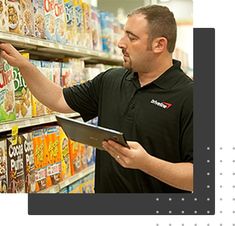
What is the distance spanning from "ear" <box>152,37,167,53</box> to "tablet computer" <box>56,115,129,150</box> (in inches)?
23.7

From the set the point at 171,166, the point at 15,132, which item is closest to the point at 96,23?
the point at 15,132

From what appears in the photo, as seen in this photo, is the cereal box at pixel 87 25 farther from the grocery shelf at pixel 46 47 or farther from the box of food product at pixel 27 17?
the box of food product at pixel 27 17

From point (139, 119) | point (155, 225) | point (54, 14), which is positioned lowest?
point (155, 225)

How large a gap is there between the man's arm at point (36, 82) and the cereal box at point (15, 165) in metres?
0.22

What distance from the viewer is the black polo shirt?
1986mm

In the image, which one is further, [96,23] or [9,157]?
[96,23]

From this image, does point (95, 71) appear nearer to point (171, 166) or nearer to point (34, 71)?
point (34, 71)

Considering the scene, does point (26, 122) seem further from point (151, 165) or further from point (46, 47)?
point (151, 165)

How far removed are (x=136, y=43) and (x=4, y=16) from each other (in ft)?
1.93

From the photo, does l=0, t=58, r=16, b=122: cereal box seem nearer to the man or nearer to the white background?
the man

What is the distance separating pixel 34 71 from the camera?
2.14m

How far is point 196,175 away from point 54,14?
138 cm

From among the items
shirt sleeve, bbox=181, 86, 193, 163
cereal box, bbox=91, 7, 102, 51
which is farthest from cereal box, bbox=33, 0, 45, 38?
cereal box, bbox=91, 7, 102, 51
